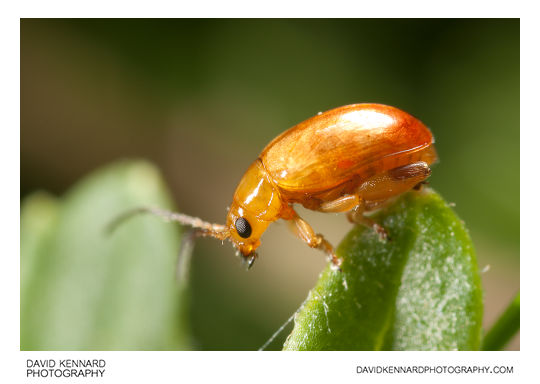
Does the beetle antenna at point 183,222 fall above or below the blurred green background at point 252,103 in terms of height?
below

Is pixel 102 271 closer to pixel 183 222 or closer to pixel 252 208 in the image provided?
pixel 183 222

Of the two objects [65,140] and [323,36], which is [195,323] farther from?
[323,36]

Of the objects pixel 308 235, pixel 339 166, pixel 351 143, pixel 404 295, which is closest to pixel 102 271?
pixel 308 235

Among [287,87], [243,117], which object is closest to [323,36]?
[287,87]
